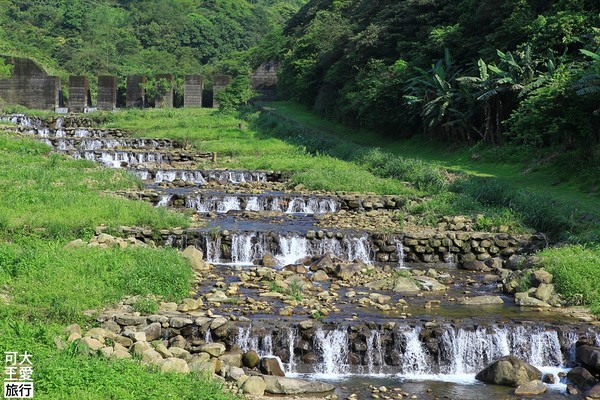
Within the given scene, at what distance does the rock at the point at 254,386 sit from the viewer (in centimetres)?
1067

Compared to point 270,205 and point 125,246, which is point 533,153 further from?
point 125,246

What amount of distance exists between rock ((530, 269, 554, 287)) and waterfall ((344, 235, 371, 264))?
177 inches

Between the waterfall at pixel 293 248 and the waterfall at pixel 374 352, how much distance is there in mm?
6144

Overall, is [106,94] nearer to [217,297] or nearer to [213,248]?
[213,248]

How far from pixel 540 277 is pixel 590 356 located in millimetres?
3438

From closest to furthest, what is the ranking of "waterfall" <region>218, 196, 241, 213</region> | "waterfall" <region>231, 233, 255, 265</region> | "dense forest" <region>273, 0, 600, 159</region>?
1. "waterfall" <region>231, 233, 255, 265</region>
2. "waterfall" <region>218, 196, 241, 213</region>
3. "dense forest" <region>273, 0, 600, 159</region>

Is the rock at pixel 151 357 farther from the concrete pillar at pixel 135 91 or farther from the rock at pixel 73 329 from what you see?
the concrete pillar at pixel 135 91

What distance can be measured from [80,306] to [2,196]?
8.56 metres

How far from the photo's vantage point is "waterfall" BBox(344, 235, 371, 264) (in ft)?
61.3

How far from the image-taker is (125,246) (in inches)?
636

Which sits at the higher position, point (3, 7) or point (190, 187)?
point (3, 7)

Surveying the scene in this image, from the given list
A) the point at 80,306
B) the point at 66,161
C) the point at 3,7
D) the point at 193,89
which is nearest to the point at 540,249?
the point at 80,306

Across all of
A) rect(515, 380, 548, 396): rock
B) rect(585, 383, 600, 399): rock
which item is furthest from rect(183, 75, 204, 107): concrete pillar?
rect(585, 383, 600, 399): rock

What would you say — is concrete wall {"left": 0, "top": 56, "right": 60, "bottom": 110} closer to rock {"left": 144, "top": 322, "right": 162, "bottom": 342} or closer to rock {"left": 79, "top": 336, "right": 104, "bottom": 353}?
rock {"left": 144, "top": 322, "right": 162, "bottom": 342}
